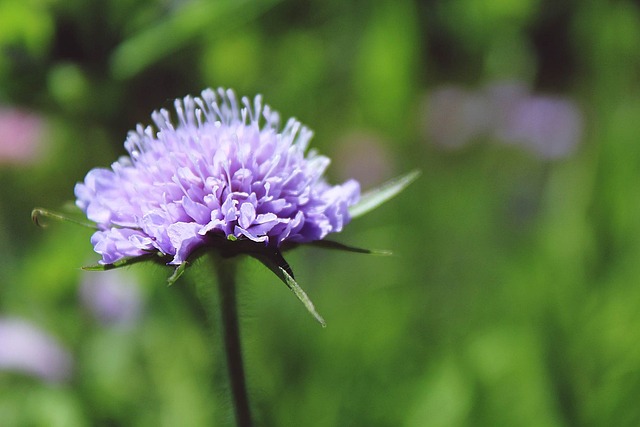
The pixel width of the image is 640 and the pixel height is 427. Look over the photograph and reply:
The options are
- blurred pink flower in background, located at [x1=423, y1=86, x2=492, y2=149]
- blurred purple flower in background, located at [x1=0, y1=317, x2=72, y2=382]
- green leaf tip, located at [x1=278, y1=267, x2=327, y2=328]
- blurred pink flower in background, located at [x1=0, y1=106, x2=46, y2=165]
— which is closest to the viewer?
green leaf tip, located at [x1=278, y1=267, x2=327, y2=328]

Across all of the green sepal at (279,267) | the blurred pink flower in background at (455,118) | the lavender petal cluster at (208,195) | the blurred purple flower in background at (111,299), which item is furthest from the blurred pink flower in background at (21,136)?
the green sepal at (279,267)

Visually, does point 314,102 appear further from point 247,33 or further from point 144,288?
point 144,288

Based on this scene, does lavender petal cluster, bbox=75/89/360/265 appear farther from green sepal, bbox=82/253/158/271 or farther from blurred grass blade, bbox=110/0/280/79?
blurred grass blade, bbox=110/0/280/79

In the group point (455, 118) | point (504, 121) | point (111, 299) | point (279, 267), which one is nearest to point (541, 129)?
point (504, 121)

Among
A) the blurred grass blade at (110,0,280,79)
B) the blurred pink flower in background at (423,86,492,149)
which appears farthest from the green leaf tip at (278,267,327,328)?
the blurred pink flower in background at (423,86,492,149)

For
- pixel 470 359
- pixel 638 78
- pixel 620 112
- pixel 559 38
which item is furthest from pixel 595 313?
pixel 559 38
